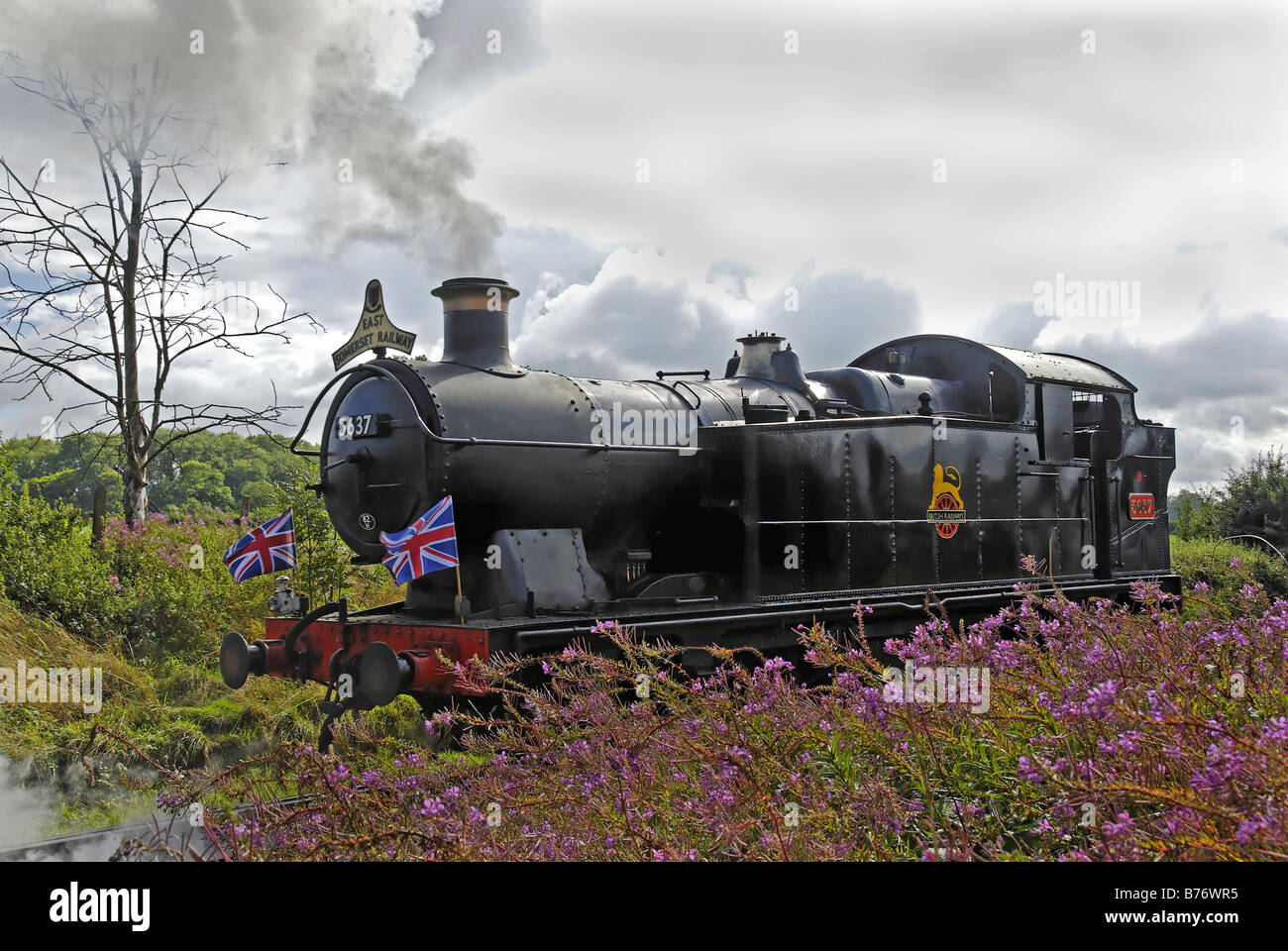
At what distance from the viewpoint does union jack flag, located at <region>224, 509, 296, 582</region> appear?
24.6 ft

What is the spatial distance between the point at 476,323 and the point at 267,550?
2296 mm

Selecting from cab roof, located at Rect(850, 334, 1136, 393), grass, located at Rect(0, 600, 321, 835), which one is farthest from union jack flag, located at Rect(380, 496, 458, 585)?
cab roof, located at Rect(850, 334, 1136, 393)

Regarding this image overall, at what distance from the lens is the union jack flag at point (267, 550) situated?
24.6ft

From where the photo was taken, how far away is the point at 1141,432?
10812mm

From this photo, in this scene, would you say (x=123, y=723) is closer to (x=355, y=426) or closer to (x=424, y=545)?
(x=355, y=426)

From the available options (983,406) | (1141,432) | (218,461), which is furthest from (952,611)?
(218,461)

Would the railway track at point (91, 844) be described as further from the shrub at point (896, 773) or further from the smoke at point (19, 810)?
the shrub at point (896, 773)

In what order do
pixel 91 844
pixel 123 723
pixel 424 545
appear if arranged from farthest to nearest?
pixel 123 723, pixel 424 545, pixel 91 844

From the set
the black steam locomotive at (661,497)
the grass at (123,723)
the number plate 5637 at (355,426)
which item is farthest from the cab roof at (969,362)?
the grass at (123,723)

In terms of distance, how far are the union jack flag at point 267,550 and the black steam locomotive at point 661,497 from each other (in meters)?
0.38

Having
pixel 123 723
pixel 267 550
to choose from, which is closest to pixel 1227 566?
pixel 267 550

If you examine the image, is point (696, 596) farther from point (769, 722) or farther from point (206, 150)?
point (206, 150)

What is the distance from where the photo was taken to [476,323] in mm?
7430

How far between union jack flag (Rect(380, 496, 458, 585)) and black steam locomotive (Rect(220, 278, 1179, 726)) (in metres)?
0.24
